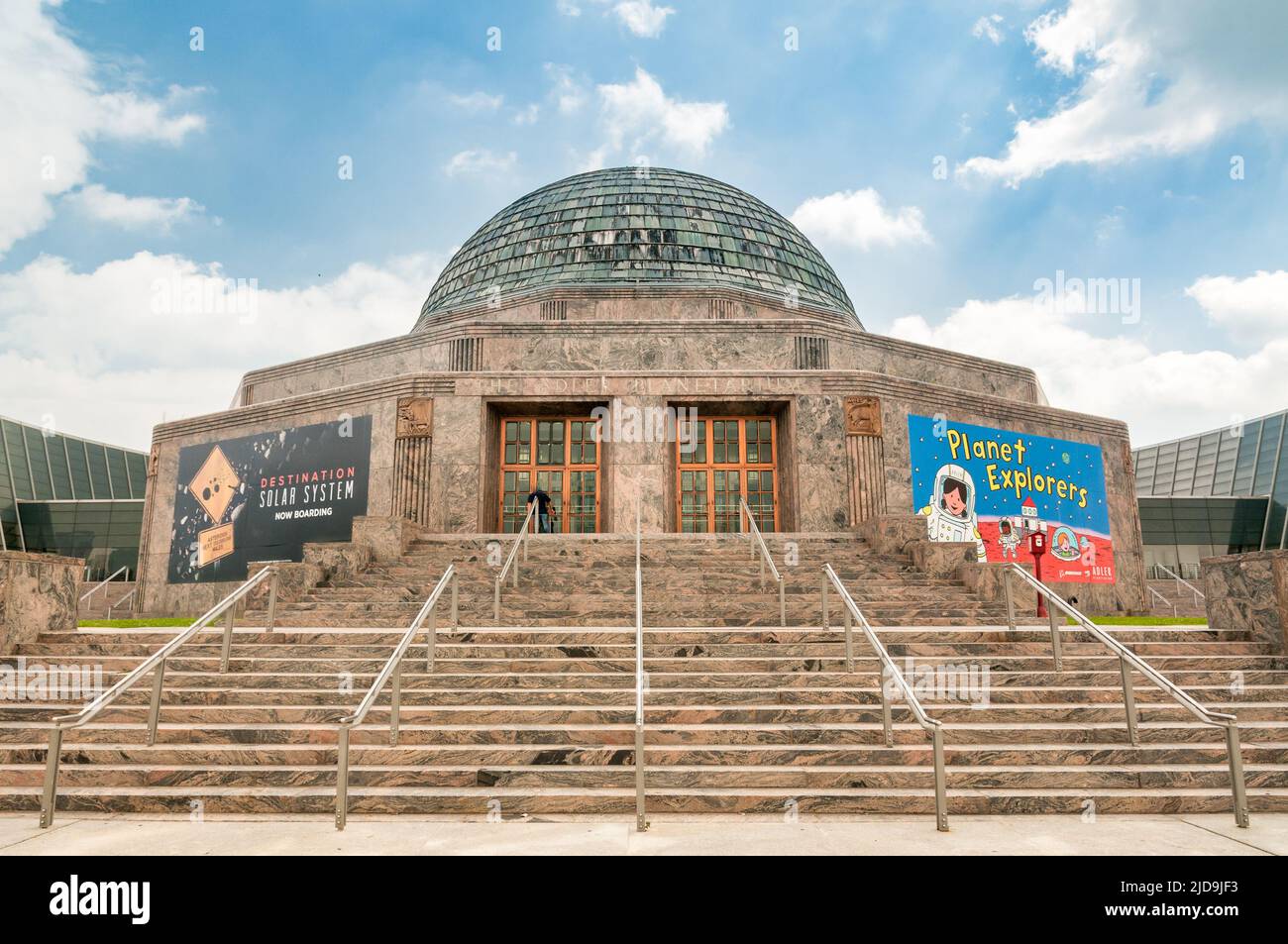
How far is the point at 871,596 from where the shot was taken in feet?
24.1

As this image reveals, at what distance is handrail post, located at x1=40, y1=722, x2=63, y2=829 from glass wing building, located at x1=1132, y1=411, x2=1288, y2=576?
19844mm

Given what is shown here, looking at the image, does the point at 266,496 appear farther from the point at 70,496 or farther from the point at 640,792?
the point at 70,496

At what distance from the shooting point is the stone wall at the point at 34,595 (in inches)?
241

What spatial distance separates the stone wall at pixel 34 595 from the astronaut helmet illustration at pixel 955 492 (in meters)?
9.70

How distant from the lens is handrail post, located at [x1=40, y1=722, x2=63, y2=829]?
3.91 m

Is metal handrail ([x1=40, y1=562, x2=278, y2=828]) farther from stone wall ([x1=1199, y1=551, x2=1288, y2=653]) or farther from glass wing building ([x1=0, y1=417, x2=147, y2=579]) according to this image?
glass wing building ([x1=0, y1=417, x2=147, y2=579])

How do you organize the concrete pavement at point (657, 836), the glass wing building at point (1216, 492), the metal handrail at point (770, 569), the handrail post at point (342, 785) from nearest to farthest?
the concrete pavement at point (657, 836) < the handrail post at point (342, 785) < the metal handrail at point (770, 569) < the glass wing building at point (1216, 492)

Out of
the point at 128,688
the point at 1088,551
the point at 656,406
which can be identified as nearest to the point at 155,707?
the point at 128,688

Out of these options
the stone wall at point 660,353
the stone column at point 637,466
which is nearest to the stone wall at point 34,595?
the stone column at point 637,466

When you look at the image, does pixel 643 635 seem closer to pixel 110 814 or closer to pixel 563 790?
pixel 563 790

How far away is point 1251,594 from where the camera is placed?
6281mm

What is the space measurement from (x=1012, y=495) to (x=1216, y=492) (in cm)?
1884
